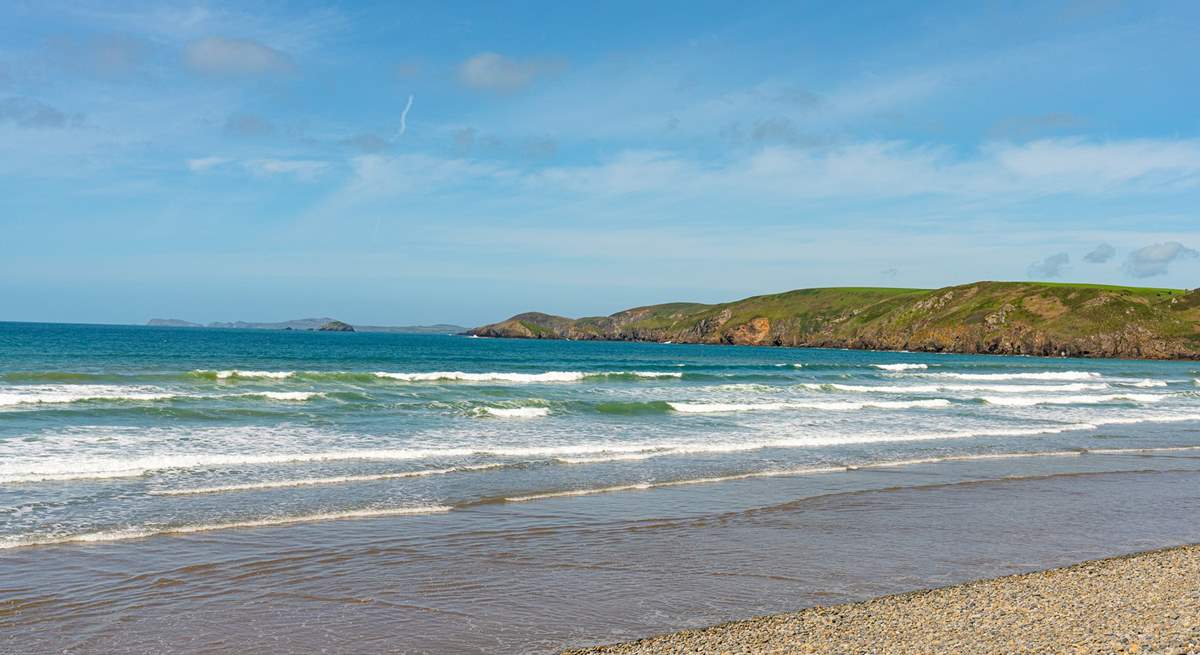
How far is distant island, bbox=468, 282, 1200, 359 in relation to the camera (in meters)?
108

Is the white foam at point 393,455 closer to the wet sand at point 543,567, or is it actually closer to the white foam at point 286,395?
the wet sand at point 543,567

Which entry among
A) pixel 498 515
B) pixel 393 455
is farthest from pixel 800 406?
pixel 498 515

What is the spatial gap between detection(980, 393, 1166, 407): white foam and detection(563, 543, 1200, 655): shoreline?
3092cm

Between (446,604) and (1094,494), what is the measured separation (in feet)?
40.4

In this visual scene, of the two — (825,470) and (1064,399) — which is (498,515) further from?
(1064,399)

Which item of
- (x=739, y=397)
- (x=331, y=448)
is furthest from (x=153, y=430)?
(x=739, y=397)

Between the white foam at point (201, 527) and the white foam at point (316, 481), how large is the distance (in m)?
2.51

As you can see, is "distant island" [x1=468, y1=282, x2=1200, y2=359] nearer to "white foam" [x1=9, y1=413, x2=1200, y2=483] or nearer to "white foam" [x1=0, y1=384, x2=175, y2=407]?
"white foam" [x1=9, y1=413, x2=1200, y2=483]

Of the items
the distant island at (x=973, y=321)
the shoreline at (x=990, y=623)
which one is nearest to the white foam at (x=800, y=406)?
the shoreline at (x=990, y=623)

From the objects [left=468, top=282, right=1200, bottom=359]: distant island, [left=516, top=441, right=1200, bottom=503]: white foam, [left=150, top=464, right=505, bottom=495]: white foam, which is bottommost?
[left=516, top=441, right=1200, bottom=503]: white foam

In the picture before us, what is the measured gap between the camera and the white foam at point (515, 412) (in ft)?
86.2

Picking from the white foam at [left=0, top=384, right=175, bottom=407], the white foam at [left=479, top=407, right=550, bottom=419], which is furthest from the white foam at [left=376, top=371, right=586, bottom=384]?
the white foam at [left=479, top=407, right=550, bottom=419]

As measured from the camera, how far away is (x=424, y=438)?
20484 mm

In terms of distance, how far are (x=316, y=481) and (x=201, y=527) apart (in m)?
3.67
